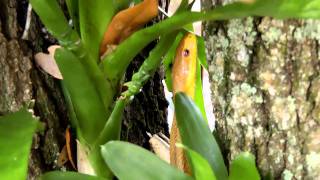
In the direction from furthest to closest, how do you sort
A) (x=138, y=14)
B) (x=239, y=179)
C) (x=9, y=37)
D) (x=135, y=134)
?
(x=135, y=134)
(x=9, y=37)
(x=138, y=14)
(x=239, y=179)

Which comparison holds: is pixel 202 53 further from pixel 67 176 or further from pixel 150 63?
pixel 67 176

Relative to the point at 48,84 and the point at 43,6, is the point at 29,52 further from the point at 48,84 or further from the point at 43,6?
the point at 43,6

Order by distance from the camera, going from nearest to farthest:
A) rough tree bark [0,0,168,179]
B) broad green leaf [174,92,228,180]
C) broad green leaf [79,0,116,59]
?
1. broad green leaf [174,92,228,180]
2. broad green leaf [79,0,116,59]
3. rough tree bark [0,0,168,179]

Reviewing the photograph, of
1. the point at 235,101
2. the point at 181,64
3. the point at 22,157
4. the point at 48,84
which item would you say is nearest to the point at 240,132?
the point at 235,101

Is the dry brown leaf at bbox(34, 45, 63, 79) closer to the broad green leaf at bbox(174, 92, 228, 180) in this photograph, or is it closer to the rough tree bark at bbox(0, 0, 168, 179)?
the rough tree bark at bbox(0, 0, 168, 179)

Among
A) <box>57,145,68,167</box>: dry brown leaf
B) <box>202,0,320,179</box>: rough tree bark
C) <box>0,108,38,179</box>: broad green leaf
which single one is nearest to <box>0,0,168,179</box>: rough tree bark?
<box>57,145,68,167</box>: dry brown leaf

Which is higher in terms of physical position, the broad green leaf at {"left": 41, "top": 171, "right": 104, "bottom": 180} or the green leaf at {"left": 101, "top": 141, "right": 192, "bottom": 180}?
the green leaf at {"left": 101, "top": 141, "right": 192, "bottom": 180}

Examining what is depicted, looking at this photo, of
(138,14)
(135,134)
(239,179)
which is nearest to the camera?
(239,179)
